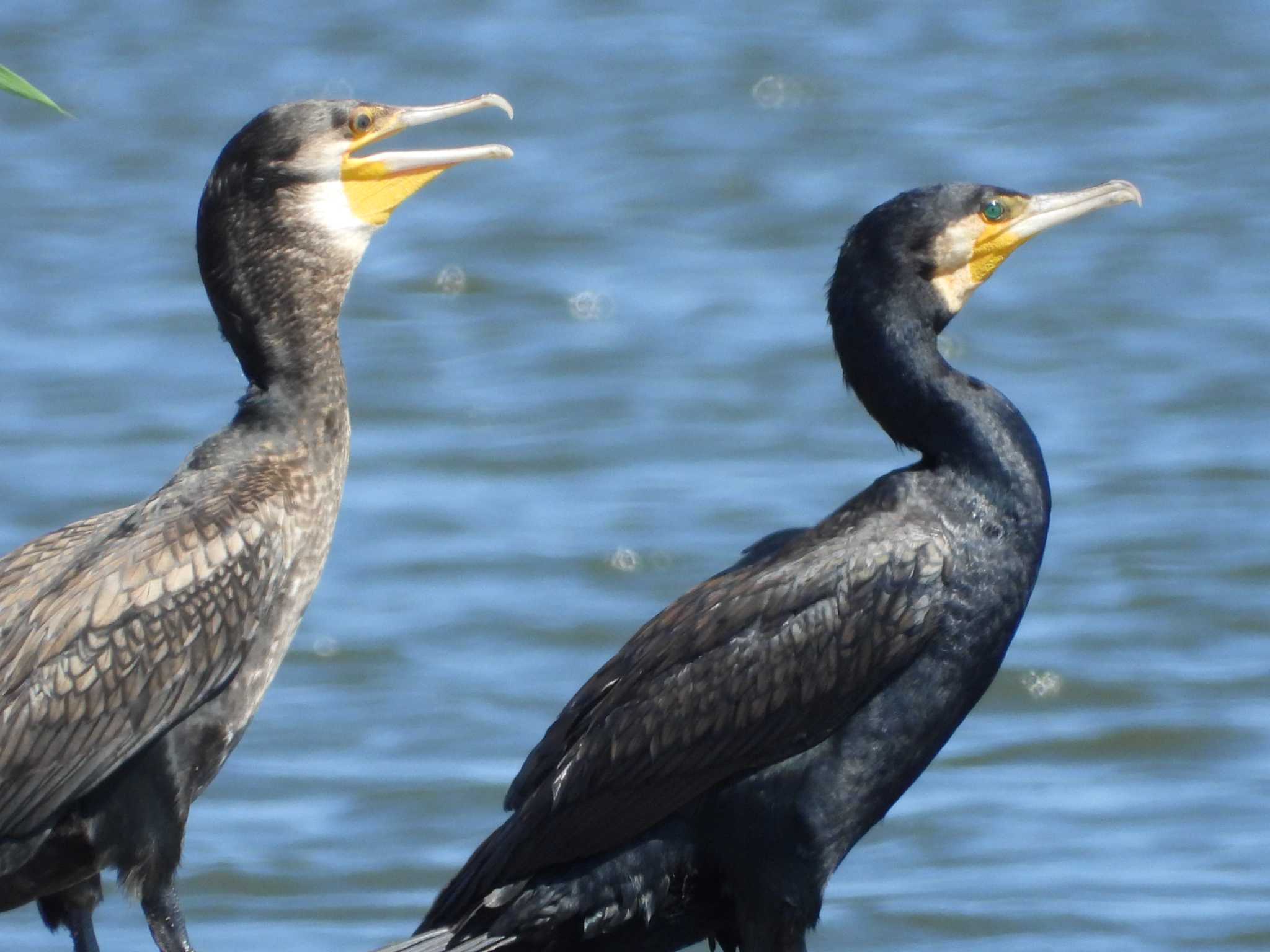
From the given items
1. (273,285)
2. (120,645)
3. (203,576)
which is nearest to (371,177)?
(273,285)

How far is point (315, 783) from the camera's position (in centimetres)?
1070

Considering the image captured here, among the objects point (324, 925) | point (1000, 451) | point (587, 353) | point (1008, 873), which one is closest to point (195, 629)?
point (1000, 451)

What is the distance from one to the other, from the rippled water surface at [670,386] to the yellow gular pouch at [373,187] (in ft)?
8.94

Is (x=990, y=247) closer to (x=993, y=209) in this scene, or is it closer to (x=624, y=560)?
(x=993, y=209)

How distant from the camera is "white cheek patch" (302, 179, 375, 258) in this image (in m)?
6.65

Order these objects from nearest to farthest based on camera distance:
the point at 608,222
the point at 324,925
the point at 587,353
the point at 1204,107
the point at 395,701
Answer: the point at 324,925 < the point at 395,701 < the point at 587,353 < the point at 608,222 < the point at 1204,107

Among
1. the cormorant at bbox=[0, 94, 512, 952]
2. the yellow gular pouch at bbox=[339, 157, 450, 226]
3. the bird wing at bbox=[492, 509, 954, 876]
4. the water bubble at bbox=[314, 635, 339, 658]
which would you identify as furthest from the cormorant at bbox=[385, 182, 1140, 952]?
the water bubble at bbox=[314, 635, 339, 658]

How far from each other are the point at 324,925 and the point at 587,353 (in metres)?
6.21

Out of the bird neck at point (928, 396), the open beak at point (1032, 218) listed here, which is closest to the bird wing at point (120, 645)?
the bird neck at point (928, 396)

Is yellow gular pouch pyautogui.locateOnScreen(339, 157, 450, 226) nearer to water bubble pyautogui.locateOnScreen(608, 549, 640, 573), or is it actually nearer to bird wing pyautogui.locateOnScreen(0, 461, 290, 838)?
bird wing pyautogui.locateOnScreen(0, 461, 290, 838)

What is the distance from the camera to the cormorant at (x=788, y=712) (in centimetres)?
610

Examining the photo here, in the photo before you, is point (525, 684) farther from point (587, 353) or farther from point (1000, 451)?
point (1000, 451)

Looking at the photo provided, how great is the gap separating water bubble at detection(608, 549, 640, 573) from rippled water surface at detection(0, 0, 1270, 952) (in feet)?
0.14

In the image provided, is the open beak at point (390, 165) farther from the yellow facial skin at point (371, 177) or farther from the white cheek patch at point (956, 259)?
the white cheek patch at point (956, 259)
